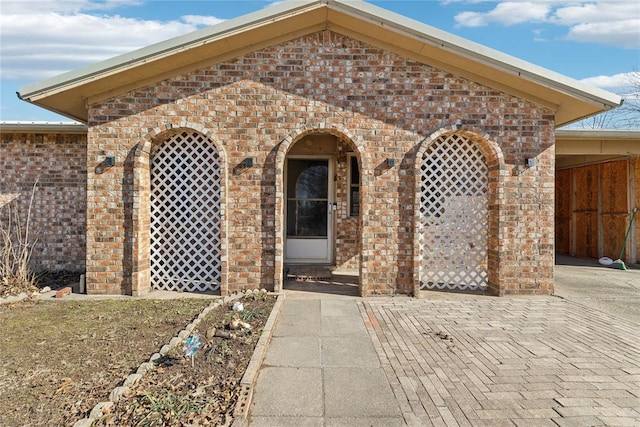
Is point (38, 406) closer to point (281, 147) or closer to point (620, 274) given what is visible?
point (281, 147)

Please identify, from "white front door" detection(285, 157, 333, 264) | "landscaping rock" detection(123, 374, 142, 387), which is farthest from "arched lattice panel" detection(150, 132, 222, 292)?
"landscaping rock" detection(123, 374, 142, 387)

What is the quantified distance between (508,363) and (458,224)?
11.2 feet

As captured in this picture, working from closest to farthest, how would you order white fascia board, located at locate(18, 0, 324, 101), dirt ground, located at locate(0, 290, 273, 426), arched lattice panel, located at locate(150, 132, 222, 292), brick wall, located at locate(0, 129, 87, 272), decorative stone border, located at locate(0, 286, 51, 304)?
dirt ground, located at locate(0, 290, 273, 426)
white fascia board, located at locate(18, 0, 324, 101)
decorative stone border, located at locate(0, 286, 51, 304)
arched lattice panel, located at locate(150, 132, 222, 292)
brick wall, located at locate(0, 129, 87, 272)

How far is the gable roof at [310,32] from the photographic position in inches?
224

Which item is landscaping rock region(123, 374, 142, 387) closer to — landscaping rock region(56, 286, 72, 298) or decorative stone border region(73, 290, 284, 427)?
decorative stone border region(73, 290, 284, 427)

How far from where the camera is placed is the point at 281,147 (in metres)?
6.23

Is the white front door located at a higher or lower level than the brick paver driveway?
higher

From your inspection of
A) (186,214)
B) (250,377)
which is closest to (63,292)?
(186,214)

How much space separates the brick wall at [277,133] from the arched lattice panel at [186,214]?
37 centimetres

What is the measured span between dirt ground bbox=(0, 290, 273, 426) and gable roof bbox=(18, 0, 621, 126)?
346cm

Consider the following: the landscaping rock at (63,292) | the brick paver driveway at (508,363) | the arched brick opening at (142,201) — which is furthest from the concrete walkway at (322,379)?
the landscaping rock at (63,292)

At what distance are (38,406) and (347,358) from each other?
107 inches

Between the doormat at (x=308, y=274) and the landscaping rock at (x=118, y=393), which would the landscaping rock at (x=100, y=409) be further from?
the doormat at (x=308, y=274)

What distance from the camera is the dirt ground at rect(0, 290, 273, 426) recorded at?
295 cm
